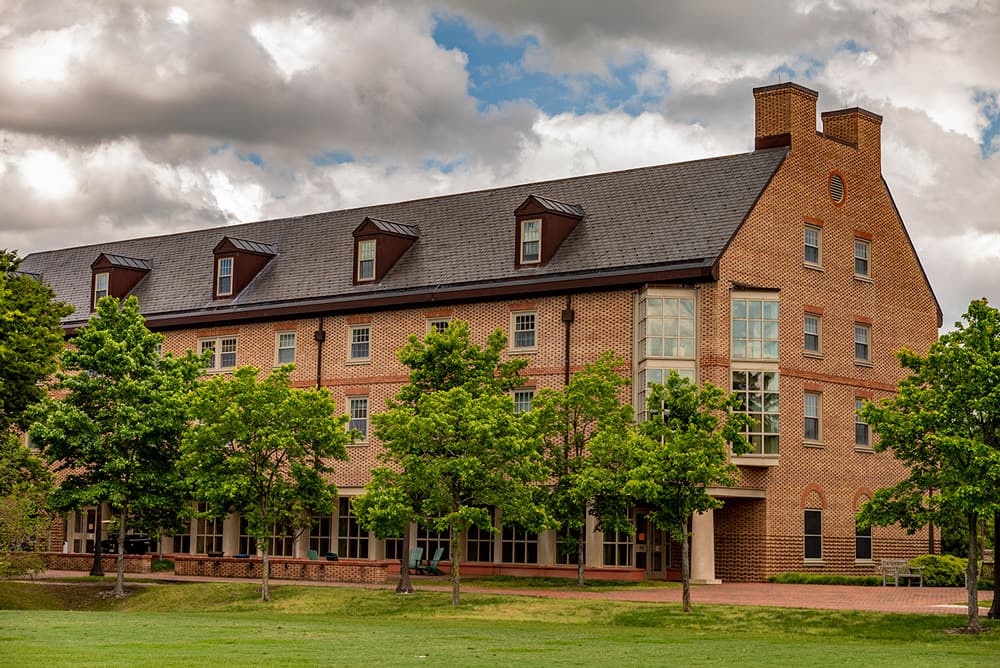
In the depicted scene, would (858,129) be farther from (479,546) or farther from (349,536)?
(349,536)

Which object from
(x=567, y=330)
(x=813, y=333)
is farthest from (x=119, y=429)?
(x=813, y=333)

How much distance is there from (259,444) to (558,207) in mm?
14345

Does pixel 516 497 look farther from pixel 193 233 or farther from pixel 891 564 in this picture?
pixel 193 233

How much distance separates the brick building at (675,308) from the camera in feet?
137

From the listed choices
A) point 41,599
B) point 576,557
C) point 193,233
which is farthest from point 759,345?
point 193,233

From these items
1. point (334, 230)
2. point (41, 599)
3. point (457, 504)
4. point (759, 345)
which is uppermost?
point (334, 230)

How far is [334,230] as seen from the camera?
53.4 meters

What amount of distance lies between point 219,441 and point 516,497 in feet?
27.0

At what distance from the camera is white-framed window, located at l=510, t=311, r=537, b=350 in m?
44.6

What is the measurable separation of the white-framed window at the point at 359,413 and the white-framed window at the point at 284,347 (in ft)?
10.9

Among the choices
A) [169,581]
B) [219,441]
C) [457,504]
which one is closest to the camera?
[457,504]

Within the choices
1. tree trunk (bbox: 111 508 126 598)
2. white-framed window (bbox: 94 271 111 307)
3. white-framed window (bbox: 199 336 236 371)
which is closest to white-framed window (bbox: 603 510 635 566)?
tree trunk (bbox: 111 508 126 598)

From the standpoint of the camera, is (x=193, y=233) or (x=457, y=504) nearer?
(x=457, y=504)

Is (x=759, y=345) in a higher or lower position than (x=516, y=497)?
higher
